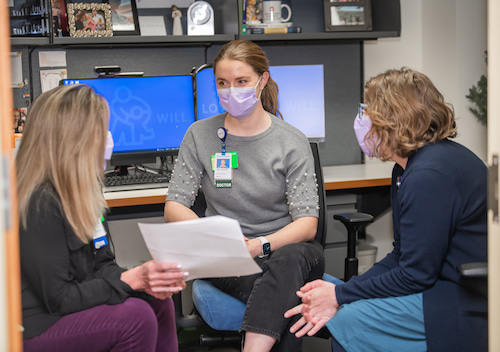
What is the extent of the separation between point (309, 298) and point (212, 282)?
1.24ft

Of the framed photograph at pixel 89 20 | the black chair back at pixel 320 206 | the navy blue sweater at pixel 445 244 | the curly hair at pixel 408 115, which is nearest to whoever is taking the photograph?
the navy blue sweater at pixel 445 244

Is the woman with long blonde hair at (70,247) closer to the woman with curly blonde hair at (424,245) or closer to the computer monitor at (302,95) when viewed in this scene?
the woman with curly blonde hair at (424,245)

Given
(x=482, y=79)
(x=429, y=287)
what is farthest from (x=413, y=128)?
(x=482, y=79)

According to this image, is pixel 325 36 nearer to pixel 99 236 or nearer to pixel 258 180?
pixel 258 180

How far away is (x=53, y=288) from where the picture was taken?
1236mm

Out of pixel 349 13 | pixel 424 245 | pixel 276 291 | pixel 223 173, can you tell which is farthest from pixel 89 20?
pixel 424 245

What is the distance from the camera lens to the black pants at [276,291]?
150cm

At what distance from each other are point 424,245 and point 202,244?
535mm

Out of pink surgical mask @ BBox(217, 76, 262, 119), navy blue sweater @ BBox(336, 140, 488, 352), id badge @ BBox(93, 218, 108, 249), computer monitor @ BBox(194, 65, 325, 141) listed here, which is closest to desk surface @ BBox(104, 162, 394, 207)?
computer monitor @ BBox(194, 65, 325, 141)

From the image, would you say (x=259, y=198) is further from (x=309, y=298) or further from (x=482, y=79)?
(x=482, y=79)

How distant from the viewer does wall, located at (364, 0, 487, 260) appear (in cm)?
293

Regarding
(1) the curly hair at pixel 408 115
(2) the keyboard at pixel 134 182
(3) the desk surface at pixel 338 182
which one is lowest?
(3) the desk surface at pixel 338 182

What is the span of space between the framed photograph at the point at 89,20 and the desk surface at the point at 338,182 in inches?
30.2

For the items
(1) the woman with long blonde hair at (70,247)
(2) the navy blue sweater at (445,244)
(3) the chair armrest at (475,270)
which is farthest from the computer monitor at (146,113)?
Answer: (3) the chair armrest at (475,270)
